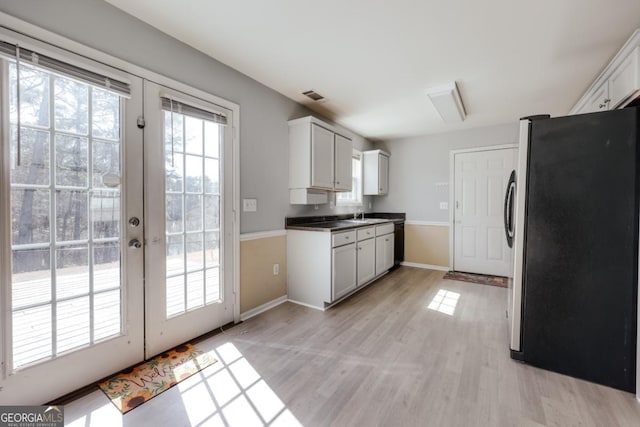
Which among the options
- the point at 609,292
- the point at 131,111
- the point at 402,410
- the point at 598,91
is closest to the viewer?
the point at 402,410

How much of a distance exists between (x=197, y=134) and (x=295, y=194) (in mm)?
1315

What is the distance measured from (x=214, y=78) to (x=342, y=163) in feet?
6.23

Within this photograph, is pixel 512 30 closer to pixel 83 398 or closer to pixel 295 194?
pixel 295 194

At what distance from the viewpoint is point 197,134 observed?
2285 mm

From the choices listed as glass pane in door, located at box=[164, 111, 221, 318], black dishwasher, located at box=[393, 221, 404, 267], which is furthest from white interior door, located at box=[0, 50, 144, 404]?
black dishwasher, located at box=[393, 221, 404, 267]

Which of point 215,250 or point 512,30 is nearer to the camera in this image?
point 512,30

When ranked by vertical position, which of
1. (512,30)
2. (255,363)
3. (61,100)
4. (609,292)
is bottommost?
(255,363)

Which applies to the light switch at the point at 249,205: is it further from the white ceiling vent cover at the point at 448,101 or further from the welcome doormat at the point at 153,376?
the white ceiling vent cover at the point at 448,101

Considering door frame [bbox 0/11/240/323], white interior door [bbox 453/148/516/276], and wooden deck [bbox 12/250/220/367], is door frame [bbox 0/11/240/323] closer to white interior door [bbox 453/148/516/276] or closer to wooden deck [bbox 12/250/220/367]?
wooden deck [bbox 12/250/220/367]

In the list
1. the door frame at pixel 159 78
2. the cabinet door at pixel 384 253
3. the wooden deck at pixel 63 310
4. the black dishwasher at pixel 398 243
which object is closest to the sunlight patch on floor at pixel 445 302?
the cabinet door at pixel 384 253

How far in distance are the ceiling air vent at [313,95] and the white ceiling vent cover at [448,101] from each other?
1.23 meters

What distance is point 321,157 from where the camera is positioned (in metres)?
3.30

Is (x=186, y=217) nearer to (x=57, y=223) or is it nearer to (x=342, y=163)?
(x=57, y=223)

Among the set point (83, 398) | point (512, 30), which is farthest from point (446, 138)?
point (83, 398)
